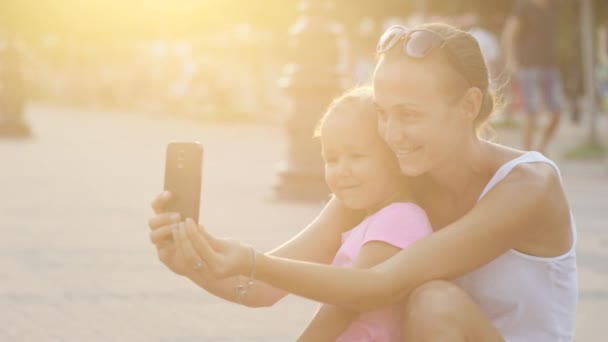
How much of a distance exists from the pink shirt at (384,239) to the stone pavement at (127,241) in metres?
1.65

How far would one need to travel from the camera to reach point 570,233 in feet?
11.4

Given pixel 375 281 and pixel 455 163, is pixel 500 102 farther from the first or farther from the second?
pixel 375 281

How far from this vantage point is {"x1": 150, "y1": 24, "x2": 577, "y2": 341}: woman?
10.6 feet

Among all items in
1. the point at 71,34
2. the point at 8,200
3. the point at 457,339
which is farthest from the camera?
the point at 71,34

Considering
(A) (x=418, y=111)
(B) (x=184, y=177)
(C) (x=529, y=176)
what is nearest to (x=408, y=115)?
(A) (x=418, y=111)

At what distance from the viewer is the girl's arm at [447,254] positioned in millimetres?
3232

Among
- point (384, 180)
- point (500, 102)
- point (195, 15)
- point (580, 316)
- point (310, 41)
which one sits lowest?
point (580, 316)

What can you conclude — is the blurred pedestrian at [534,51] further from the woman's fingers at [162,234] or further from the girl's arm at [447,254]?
the woman's fingers at [162,234]

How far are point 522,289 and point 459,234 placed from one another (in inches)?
10.6

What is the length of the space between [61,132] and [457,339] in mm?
18231

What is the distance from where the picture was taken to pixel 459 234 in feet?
10.8

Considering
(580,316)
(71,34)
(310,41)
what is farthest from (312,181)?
(71,34)

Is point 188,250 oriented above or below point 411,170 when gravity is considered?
below

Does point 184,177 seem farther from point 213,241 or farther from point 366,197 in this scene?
point 366,197
